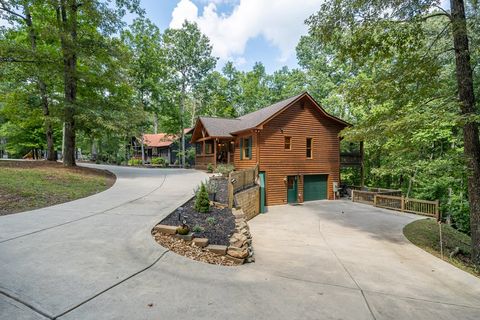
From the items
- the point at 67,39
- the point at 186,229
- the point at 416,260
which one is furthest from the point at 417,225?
the point at 67,39

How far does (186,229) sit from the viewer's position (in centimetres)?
558

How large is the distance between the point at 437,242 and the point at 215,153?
48.1 feet

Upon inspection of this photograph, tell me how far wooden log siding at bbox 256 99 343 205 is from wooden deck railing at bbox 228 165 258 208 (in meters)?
1.63

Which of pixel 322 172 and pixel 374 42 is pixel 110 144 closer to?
pixel 322 172

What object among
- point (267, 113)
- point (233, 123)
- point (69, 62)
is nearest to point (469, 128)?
point (267, 113)

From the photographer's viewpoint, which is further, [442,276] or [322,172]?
[322,172]

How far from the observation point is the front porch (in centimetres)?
2015

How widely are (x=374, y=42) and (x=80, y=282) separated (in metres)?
9.32

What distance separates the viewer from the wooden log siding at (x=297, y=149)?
52.6 ft

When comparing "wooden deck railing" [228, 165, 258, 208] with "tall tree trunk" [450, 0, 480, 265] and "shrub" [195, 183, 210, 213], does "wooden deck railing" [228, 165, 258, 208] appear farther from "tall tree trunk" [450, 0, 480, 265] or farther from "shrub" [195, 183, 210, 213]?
"tall tree trunk" [450, 0, 480, 265]

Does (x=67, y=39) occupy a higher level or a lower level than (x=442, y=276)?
higher

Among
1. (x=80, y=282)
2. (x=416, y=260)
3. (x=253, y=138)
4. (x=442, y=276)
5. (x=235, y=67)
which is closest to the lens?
(x=80, y=282)

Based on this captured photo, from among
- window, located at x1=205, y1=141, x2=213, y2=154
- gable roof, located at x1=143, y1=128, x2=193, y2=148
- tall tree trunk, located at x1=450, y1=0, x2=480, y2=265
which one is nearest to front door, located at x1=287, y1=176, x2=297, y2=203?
window, located at x1=205, y1=141, x2=213, y2=154

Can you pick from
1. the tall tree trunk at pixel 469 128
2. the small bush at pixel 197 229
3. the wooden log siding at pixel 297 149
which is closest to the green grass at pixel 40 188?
the small bush at pixel 197 229
